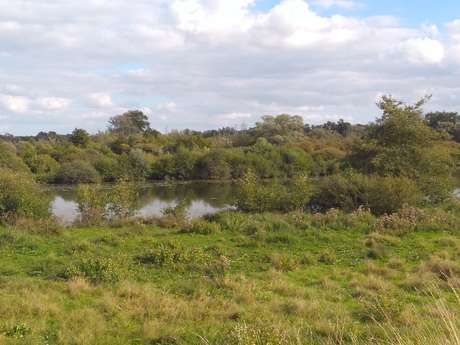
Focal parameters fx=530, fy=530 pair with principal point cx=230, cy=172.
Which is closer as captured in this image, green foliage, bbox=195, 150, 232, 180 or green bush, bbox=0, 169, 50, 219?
green bush, bbox=0, 169, 50, 219

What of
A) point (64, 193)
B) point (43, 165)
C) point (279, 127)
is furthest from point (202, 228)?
point (279, 127)

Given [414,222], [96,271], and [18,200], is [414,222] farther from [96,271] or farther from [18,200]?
[18,200]

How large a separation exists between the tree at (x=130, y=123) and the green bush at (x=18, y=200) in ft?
206

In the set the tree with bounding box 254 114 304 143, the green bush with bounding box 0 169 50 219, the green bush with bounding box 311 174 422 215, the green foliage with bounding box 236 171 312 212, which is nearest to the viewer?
the green bush with bounding box 0 169 50 219

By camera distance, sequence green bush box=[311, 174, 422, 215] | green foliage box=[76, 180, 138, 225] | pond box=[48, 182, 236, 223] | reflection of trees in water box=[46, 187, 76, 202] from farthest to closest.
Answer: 1. reflection of trees in water box=[46, 187, 76, 202]
2. pond box=[48, 182, 236, 223]
3. green bush box=[311, 174, 422, 215]
4. green foliage box=[76, 180, 138, 225]

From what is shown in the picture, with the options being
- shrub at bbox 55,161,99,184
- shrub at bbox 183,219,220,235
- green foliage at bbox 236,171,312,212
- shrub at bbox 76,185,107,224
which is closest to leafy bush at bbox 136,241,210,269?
shrub at bbox 183,219,220,235

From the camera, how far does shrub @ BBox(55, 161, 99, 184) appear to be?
46312mm

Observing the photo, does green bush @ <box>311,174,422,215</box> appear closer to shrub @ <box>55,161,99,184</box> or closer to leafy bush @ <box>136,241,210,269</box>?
leafy bush @ <box>136,241,210,269</box>

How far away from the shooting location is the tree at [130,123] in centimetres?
8206

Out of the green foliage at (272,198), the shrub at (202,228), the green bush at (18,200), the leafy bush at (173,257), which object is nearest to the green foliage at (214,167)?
the green foliage at (272,198)

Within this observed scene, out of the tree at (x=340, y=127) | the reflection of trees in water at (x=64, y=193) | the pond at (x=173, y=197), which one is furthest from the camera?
the tree at (x=340, y=127)

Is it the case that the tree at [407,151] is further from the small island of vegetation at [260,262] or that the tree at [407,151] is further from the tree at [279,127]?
the tree at [279,127]

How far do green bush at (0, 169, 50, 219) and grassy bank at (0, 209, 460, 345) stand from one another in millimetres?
2149

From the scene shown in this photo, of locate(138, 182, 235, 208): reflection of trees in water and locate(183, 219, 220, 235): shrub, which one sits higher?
locate(183, 219, 220, 235): shrub
